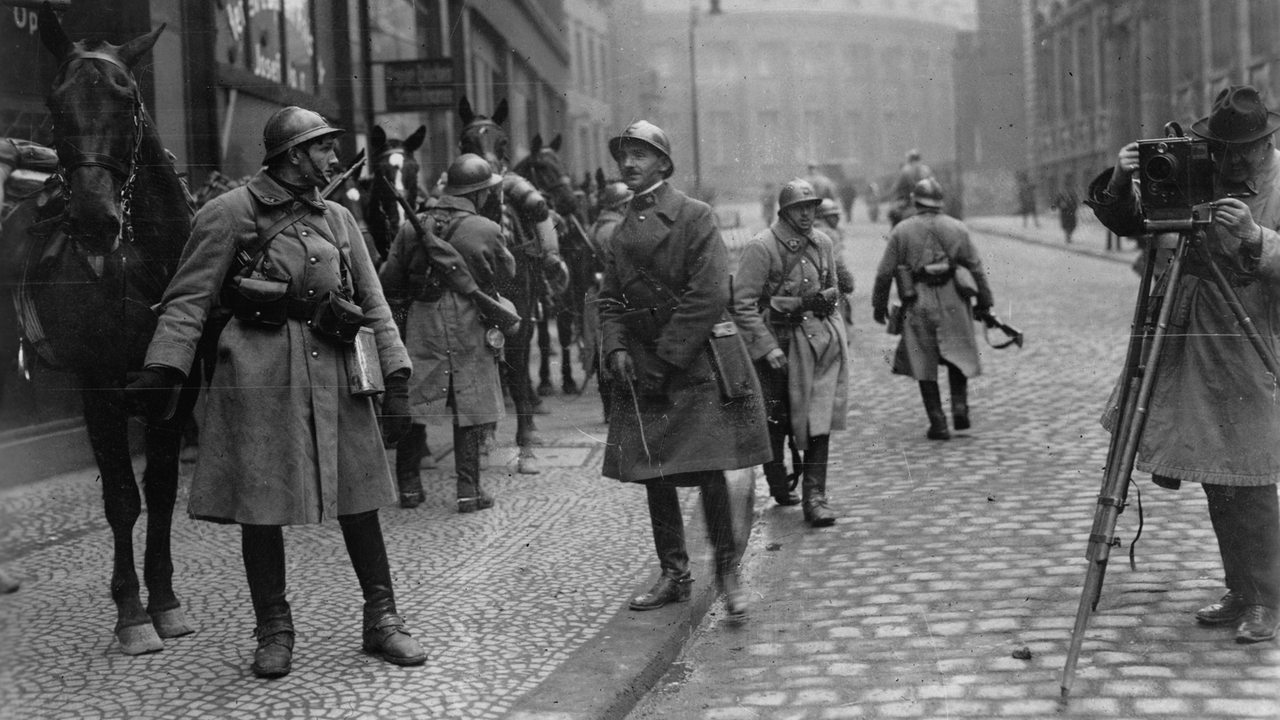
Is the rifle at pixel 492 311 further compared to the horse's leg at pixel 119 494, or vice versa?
the rifle at pixel 492 311

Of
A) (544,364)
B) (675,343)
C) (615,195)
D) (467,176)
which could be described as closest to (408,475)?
(467,176)

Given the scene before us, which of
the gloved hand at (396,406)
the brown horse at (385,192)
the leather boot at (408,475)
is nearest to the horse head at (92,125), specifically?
the gloved hand at (396,406)

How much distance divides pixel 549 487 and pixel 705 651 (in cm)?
308

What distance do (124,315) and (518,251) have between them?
4.53 m

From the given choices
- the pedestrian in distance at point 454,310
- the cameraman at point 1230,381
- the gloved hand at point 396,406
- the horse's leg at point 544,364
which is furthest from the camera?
the horse's leg at point 544,364

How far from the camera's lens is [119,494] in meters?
4.90

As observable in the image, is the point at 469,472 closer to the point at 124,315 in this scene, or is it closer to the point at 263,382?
the point at 124,315

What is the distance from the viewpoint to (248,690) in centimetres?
429

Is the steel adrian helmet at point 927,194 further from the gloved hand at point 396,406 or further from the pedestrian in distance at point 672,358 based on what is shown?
the gloved hand at point 396,406

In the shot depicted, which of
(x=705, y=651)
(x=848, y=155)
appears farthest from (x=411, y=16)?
→ (x=705, y=651)

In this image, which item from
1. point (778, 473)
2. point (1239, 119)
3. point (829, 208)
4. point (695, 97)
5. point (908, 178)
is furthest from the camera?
point (829, 208)

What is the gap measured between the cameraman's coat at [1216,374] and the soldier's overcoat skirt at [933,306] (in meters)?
4.65

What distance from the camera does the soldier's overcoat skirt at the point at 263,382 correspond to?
436cm

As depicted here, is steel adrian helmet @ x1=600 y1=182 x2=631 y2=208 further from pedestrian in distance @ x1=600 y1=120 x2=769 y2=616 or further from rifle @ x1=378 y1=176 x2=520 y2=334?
pedestrian in distance @ x1=600 y1=120 x2=769 y2=616
